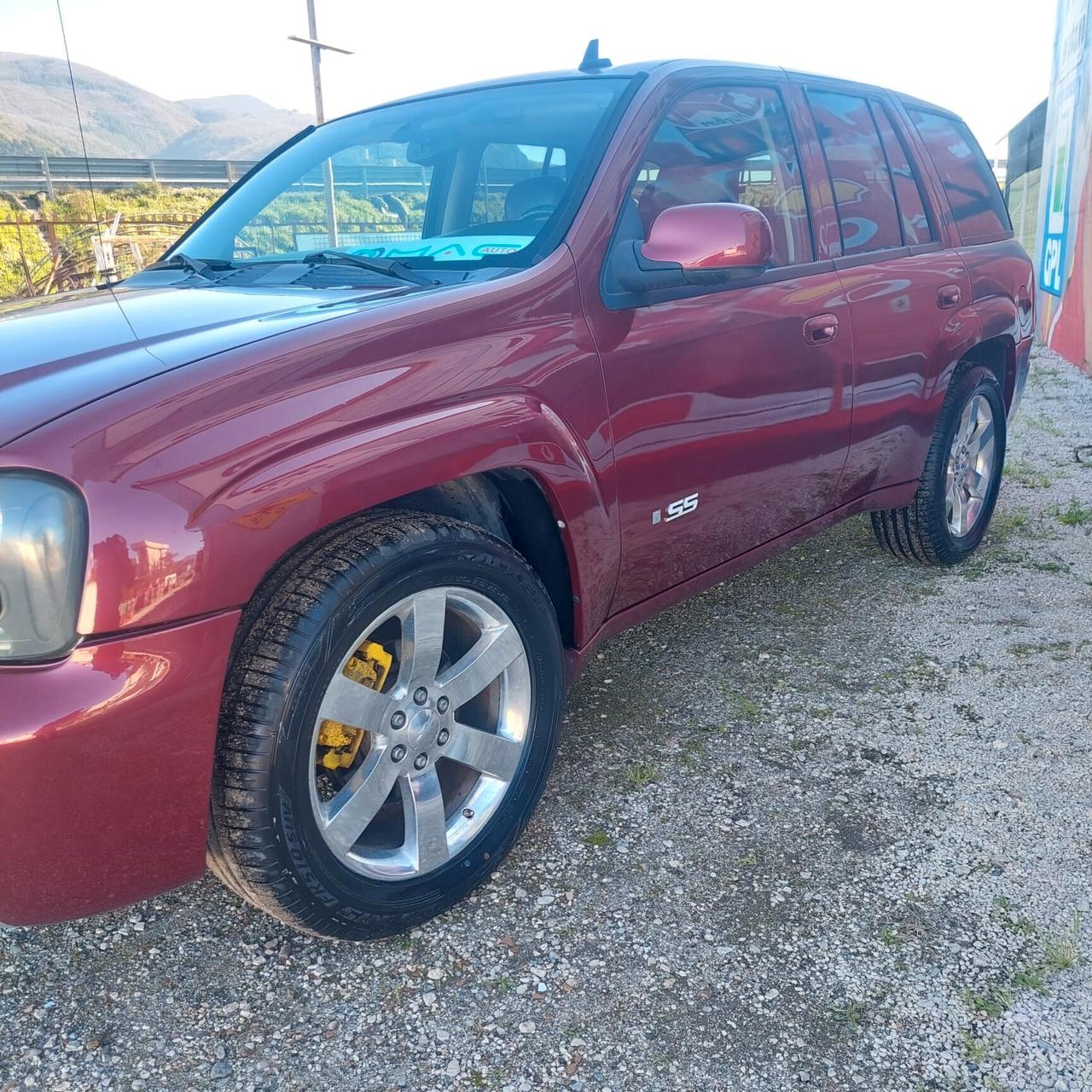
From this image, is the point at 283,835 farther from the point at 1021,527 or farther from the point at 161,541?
the point at 1021,527

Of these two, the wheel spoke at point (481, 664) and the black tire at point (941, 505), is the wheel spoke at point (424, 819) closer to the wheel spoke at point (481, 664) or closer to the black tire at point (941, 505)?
the wheel spoke at point (481, 664)

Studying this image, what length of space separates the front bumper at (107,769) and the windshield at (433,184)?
1.23m

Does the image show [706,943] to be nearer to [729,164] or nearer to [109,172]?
[729,164]

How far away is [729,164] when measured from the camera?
9.23ft

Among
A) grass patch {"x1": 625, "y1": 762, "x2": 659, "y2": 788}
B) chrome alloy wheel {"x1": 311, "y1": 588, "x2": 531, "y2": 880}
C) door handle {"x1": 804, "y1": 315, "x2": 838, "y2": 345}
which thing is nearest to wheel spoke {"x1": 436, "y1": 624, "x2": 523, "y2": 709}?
chrome alloy wheel {"x1": 311, "y1": 588, "x2": 531, "y2": 880}

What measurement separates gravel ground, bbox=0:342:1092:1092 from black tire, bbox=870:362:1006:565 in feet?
2.75

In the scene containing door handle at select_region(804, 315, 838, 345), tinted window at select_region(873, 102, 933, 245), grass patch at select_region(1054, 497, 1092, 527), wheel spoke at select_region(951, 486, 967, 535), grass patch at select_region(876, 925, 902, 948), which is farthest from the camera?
grass patch at select_region(1054, 497, 1092, 527)

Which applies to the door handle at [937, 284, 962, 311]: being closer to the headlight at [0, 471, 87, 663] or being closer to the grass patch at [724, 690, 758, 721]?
the grass patch at [724, 690, 758, 721]

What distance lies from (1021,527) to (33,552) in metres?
4.31

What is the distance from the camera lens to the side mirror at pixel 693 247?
89.4 inches

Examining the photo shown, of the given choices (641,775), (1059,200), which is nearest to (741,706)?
(641,775)

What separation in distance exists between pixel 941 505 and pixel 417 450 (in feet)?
8.66

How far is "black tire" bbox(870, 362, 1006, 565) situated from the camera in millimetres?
3719

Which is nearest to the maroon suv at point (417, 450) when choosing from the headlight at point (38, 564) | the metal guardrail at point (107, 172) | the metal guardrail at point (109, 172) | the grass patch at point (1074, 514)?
the headlight at point (38, 564)
